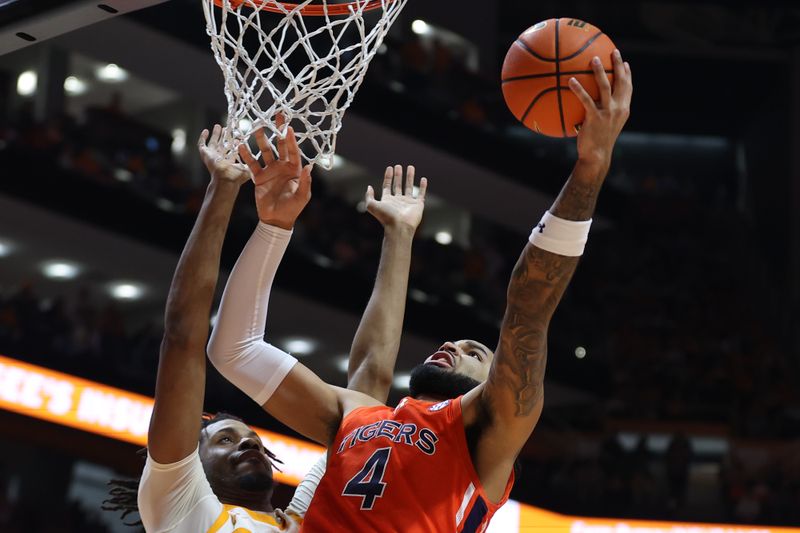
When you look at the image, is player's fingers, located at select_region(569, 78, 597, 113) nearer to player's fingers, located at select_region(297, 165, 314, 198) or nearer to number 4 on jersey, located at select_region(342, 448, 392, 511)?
player's fingers, located at select_region(297, 165, 314, 198)

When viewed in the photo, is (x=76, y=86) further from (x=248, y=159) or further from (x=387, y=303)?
(x=248, y=159)

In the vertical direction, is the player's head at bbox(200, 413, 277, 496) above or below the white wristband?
below

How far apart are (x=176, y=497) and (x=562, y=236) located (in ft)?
4.49

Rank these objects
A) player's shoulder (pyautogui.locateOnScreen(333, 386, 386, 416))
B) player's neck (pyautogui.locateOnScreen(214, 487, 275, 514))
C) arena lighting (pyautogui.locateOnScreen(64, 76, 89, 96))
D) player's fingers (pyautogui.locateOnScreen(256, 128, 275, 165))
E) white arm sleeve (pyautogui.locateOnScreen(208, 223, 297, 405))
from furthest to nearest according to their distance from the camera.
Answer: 1. arena lighting (pyautogui.locateOnScreen(64, 76, 89, 96))
2. player's neck (pyautogui.locateOnScreen(214, 487, 275, 514))
3. player's shoulder (pyautogui.locateOnScreen(333, 386, 386, 416))
4. white arm sleeve (pyautogui.locateOnScreen(208, 223, 297, 405))
5. player's fingers (pyautogui.locateOnScreen(256, 128, 275, 165))

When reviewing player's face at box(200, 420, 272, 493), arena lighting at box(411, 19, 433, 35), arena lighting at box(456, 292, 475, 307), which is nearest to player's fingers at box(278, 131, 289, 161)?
player's face at box(200, 420, 272, 493)

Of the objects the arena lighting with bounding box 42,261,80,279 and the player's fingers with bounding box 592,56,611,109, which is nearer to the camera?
the player's fingers with bounding box 592,56,611,109

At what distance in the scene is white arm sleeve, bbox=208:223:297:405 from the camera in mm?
3320

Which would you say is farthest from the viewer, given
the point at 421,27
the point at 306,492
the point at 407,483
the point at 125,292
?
the point at 421,27

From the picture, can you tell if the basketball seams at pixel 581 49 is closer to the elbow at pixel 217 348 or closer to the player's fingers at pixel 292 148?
the player's fingers at pixel 292 148

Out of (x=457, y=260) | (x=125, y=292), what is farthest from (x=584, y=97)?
(x=125, y=292)

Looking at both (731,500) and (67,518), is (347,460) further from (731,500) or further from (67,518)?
(731,500)

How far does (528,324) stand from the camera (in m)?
2.88

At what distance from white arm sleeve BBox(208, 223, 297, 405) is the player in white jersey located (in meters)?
0.03

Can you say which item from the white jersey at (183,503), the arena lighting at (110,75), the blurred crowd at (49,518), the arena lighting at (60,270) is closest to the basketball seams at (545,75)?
the white jersey at (183,503)
